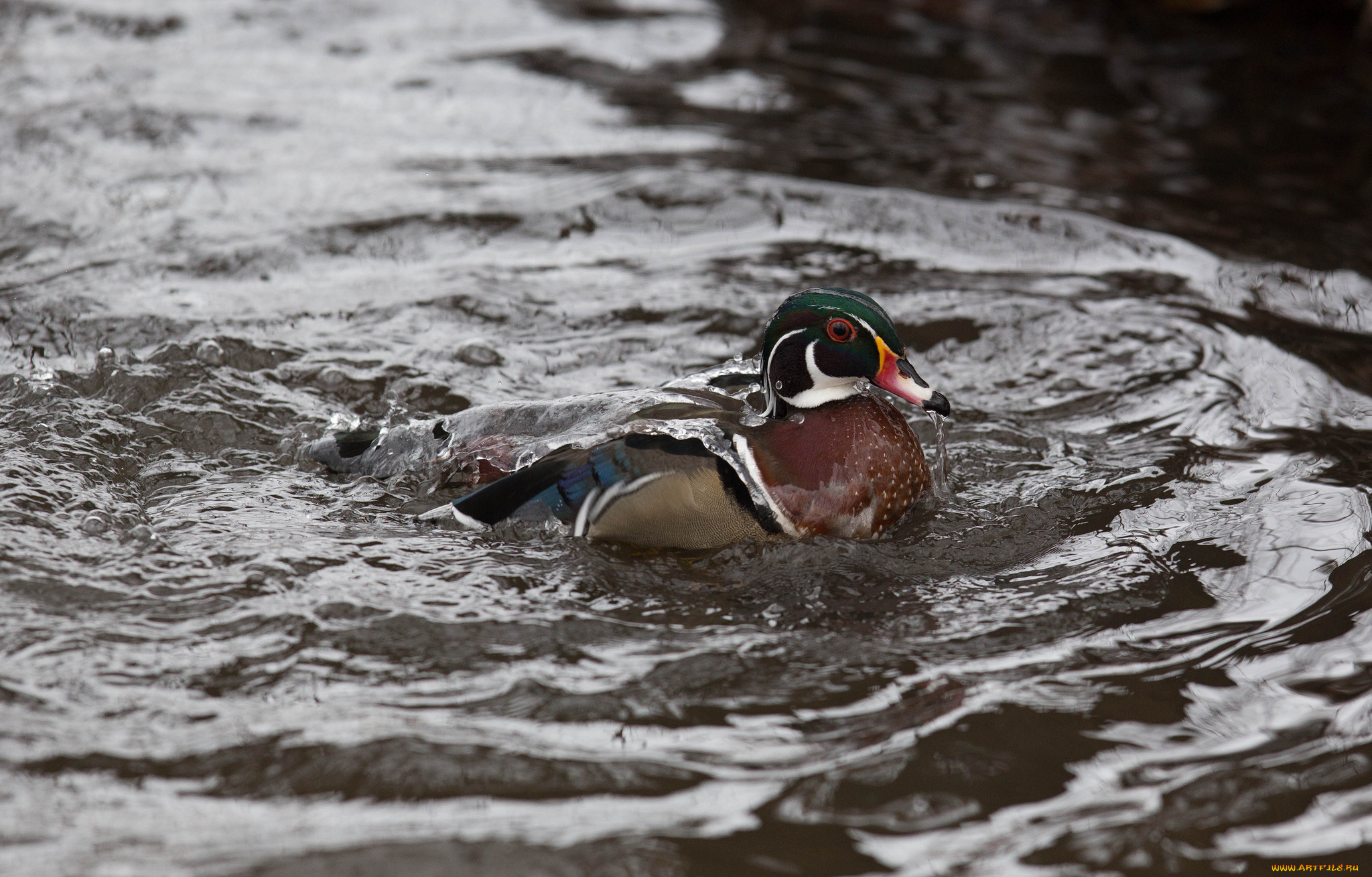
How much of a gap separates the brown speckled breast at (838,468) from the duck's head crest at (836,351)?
0.09m

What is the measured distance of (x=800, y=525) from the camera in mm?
4348

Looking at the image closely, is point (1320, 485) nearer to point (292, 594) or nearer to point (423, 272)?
point (292, 594)

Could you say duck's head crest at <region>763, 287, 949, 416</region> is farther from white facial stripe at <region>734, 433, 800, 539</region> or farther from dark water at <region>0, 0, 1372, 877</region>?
dark water at <region>0, 0, 1372, 877</region>

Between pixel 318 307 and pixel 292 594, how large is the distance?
2.41 metres

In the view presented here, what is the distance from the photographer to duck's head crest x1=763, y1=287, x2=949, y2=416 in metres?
4.38

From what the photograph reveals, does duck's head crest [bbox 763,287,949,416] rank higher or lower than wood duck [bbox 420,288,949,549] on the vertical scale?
higher

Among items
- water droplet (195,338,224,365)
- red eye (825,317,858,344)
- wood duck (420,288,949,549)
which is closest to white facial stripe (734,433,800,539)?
wood duck (420,288,949,549)

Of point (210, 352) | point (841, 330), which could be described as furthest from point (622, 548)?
point (210, 352)

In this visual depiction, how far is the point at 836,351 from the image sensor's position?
4.42 metres

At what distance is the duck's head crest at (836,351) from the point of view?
4.38 meters

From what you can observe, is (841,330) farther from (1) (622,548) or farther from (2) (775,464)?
(1) (622,548)

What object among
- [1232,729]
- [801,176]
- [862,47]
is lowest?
[1232,729]

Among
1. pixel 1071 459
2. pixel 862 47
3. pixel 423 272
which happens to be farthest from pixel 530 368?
pixel 862 47

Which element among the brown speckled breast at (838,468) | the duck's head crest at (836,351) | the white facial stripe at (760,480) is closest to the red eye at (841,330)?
the duck's head crest at (836,351)
